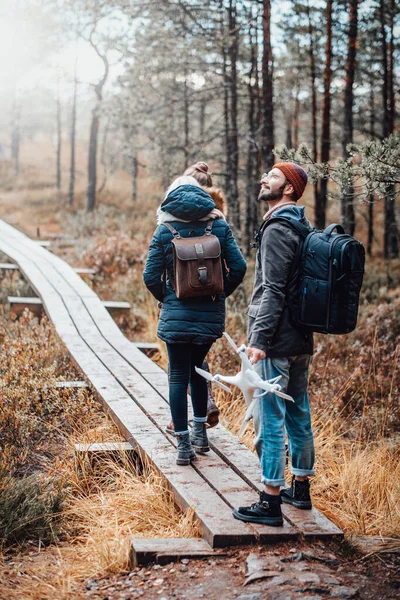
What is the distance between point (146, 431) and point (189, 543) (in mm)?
1712

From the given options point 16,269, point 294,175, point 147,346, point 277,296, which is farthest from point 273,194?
point 16,269

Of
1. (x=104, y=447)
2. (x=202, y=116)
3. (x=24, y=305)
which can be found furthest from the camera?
(x=202, y=116)

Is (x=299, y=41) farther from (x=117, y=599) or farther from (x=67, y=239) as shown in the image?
(x=117, y=599)

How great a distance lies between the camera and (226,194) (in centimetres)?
1544

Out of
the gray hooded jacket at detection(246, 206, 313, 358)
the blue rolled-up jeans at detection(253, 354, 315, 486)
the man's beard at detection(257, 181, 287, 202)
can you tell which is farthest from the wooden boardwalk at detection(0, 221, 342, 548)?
the man's beard at detection(257, 181, 287, 202)

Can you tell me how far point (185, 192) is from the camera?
4.57m

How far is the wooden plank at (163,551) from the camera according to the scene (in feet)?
11.6

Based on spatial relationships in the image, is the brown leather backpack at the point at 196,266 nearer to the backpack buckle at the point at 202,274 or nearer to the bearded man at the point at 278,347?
the backpack buckle at the point at 202,274

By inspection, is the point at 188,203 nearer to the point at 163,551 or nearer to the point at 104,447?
the point at 104,447

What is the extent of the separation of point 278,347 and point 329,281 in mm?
508

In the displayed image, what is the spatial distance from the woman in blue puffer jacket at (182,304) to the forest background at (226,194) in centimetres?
64

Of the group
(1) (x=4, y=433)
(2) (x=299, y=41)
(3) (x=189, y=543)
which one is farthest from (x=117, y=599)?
(2) (x=299, y=41)

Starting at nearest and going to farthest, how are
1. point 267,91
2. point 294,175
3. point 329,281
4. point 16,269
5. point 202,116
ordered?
point 329,281, point 294,175, point 267,91, point 16,269, point 202,116

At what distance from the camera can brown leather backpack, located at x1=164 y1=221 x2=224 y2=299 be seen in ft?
14.7
